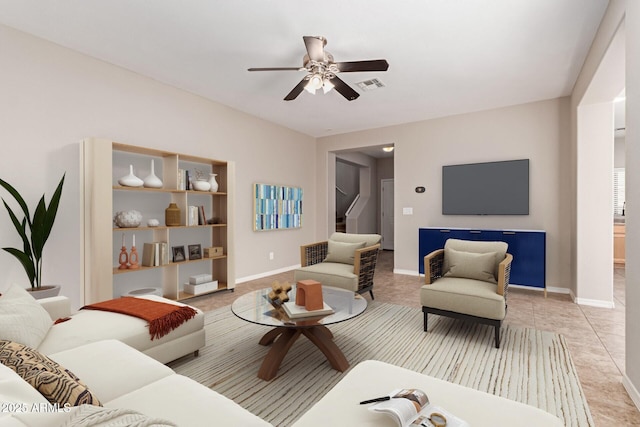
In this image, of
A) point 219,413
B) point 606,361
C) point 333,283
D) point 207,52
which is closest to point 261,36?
point 207,52

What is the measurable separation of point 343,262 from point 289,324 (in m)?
1.96

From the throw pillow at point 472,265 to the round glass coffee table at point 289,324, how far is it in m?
1.17

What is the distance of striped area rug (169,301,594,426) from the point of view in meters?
1.85

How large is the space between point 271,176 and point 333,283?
8.55ft

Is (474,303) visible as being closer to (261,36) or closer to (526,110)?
(261,36)

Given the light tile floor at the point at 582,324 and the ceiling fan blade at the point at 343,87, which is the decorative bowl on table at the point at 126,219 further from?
the ceiling fan blade at the point at 343,87

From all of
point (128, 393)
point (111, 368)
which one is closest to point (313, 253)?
point (111, 368)

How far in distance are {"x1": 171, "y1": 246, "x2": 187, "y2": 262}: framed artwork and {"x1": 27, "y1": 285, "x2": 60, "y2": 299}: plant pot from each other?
120cm

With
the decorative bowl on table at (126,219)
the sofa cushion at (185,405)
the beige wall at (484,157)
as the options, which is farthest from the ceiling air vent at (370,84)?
the sofa cushion at (185,405)

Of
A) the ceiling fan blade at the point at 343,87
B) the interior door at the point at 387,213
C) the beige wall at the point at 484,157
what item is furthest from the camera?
the interior door at the point at 387,213

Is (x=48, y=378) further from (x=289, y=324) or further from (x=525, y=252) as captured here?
(x=525, y=252)

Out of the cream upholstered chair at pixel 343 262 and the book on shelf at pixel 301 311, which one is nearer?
the book on shelf at pixel 301 311

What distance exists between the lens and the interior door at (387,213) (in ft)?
29.0

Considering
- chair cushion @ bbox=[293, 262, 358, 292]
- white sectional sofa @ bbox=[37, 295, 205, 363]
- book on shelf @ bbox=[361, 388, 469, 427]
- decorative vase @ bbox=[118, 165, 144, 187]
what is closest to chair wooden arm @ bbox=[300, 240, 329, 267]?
chair cushion @ bbox=[293, 262, 358, 292]
